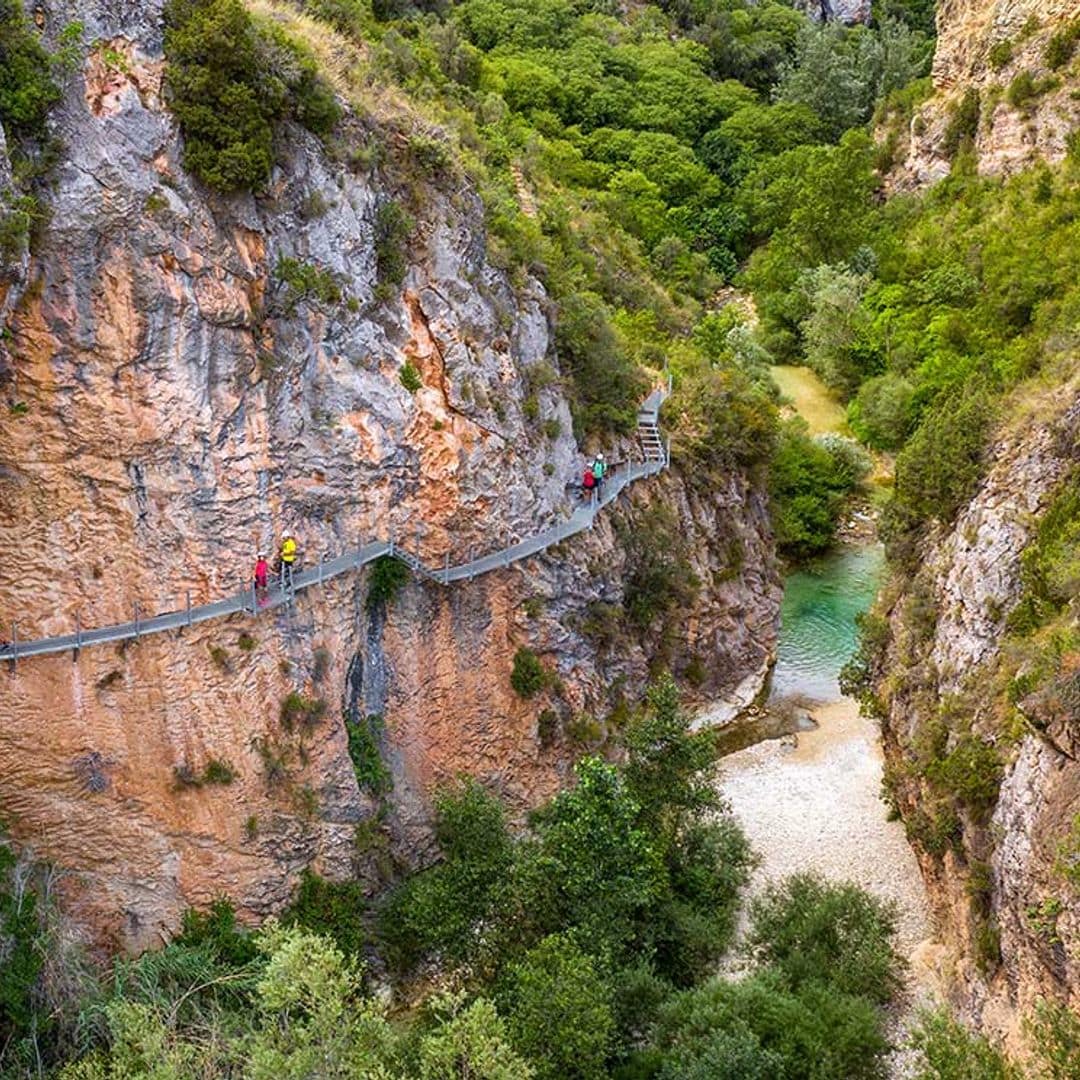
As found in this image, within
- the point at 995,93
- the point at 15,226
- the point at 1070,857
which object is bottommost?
the point at 1070,857

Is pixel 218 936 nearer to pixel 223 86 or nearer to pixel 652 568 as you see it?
pixel 652 568

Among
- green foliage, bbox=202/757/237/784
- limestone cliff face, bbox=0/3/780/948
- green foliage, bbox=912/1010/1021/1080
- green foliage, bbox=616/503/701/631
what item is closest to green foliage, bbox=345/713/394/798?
limestone cliff face, bbox=0/3/780/948

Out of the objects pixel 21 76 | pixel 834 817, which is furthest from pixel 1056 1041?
pixel 21 76

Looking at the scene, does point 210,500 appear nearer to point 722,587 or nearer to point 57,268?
point 57,268

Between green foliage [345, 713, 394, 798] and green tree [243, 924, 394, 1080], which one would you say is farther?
green foliage [345, 713, 394, 798]

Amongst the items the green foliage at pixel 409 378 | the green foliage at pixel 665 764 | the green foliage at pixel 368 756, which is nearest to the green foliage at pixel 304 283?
the green foliage at pixel 409 378

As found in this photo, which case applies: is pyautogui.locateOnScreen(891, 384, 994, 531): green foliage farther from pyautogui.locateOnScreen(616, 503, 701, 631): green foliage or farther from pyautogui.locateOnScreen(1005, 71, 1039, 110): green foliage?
pyautogui.locateOnScreen(1005, 71, 1039, 110): green foliage
